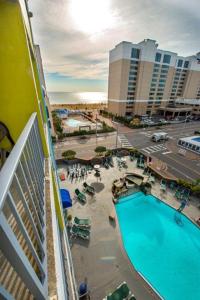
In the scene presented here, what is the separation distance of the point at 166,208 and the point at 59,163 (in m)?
12.5

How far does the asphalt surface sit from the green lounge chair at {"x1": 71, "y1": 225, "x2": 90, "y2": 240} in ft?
39.5

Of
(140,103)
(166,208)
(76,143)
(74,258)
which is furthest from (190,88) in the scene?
(74,258)

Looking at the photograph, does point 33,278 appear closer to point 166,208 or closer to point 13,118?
point 13,118

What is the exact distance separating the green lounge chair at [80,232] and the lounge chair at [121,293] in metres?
3.16

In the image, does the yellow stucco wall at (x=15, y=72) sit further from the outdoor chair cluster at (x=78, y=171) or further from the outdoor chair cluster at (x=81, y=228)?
the outdoor chair cluster at (x=78, y=171)

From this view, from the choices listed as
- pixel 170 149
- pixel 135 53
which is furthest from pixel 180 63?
pixel 170 149

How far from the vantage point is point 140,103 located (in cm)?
4231

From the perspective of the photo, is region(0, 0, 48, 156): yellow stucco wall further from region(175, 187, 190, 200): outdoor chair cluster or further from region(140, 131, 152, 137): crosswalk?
region(140, 131, 152, 137): crosswalk

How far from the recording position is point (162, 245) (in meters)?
9.80

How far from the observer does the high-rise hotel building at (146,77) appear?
1449 inches

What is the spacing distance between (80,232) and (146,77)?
41.9 metres

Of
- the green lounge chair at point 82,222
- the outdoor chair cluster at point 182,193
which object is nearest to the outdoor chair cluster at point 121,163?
the outdoor chair cluster at point 182,193

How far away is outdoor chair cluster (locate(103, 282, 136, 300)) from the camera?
6.61 m

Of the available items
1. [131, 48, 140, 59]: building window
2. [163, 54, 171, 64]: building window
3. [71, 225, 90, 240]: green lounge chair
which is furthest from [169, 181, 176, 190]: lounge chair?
[163, 54, 171, 64]: building window
